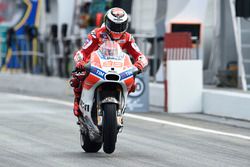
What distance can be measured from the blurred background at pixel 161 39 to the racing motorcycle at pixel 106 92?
842 cm

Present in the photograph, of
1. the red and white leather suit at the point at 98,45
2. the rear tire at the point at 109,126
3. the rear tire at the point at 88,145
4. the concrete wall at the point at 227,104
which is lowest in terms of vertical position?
the concrete wall at the point at 227,104

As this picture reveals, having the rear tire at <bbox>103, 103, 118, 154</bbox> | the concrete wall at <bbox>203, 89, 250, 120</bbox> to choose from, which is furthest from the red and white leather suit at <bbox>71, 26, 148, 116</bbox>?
the concrete wall at <bbox>203, 89, 250, 120</bbox>

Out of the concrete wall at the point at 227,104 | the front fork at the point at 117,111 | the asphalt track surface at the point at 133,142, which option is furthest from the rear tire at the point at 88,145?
the concrete wall at the point at 227,104

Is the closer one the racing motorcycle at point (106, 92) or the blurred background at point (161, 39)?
the racing motorcycle at point (106, 92)

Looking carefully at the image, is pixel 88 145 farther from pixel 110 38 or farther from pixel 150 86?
pixel 150 86

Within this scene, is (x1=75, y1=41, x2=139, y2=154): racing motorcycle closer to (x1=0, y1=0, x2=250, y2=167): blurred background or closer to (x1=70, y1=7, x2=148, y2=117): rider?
(x1=70, y1=7, x2=148, y2=117): rider

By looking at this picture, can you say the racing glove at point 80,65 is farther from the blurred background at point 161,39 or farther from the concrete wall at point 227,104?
the blurred background at point 161,39

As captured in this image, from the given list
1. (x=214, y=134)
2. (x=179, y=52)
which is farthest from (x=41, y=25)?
(x=214, y=134)

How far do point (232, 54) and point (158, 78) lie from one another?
241 cm

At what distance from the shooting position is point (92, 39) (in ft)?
43.4

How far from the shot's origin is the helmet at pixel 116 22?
507 inches

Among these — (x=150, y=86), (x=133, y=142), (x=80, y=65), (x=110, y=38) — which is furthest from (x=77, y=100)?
(x=150, y=86)

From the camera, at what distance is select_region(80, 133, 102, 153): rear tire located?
13.2 meters

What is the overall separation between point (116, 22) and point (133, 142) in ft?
8.09
